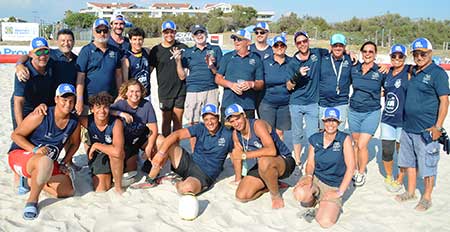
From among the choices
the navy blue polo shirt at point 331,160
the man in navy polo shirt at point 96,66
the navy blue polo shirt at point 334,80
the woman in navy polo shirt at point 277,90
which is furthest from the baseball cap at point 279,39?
the man in navy polo shirt at point 96,66

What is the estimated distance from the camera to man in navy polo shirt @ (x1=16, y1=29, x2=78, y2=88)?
16.1 ft

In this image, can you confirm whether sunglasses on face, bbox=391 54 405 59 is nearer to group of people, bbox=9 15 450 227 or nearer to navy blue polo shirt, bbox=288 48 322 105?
group of people, bbox=9 15 450 227

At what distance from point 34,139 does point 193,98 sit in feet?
7.87

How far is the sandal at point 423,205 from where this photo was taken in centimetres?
495

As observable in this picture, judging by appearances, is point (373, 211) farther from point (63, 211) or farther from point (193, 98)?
point (63, 211)

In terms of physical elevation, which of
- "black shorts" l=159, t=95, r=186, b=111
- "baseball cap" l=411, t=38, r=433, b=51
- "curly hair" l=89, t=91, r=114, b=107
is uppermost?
"baseball cap" l=411, t=38, r=433, b=51

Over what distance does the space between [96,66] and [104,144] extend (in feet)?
4.02

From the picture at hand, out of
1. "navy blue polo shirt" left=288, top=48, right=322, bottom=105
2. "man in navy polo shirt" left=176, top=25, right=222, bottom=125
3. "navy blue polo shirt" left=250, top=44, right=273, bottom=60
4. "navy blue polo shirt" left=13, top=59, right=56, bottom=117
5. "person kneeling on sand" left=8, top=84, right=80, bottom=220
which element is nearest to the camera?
"person kneeling on sand" left=8, top=84, right=80, bottom=220

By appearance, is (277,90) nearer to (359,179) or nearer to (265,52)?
(265,52)

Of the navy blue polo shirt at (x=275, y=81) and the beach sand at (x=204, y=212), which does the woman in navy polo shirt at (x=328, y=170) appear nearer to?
the beach sand at (x=204, y=212)

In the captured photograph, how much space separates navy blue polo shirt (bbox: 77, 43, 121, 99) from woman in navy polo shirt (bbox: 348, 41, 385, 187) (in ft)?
11.0

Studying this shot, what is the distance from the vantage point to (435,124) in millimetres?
4855

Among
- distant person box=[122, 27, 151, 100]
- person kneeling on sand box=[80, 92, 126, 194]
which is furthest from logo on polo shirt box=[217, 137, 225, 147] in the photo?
distant person box=[122, 27, 151, 100]

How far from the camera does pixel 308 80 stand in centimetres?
593
